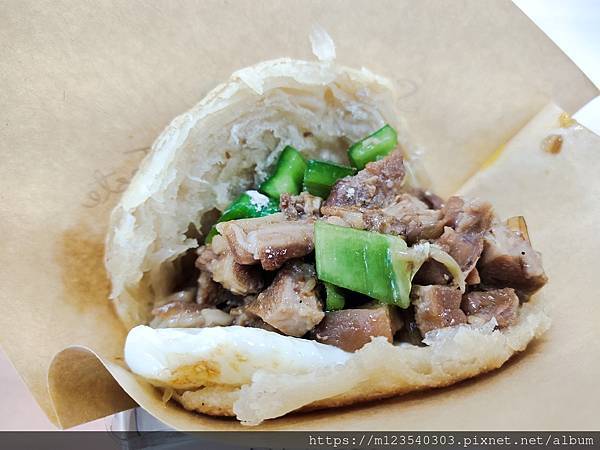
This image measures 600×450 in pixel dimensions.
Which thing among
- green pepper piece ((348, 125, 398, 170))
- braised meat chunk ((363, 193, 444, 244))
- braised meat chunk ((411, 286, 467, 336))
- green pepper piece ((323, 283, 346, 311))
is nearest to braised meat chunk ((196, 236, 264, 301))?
green pepper piece ((323, 283, 346, 311))

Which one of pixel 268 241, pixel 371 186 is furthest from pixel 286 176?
pixel 268 241

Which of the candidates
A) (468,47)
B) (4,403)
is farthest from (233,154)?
(4,403)

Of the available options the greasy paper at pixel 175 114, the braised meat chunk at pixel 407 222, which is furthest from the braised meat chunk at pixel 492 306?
the braised meat chunk at pixel 407 222

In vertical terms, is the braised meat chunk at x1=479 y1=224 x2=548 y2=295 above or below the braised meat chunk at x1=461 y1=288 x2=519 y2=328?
above

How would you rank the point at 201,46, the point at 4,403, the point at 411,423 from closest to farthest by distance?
the point at 411,423 → the point at 201,46 → the point at 4,403

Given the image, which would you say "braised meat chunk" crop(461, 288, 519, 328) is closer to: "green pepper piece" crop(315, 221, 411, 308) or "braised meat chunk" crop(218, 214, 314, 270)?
"green pepper piece" crop(315, 221, 411, 308)

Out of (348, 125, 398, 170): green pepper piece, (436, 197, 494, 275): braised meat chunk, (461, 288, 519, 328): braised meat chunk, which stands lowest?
(461, 288, 519, 328): braised meat chunk

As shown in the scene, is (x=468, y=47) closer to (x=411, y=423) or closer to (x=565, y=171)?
(x=565, y=171)
